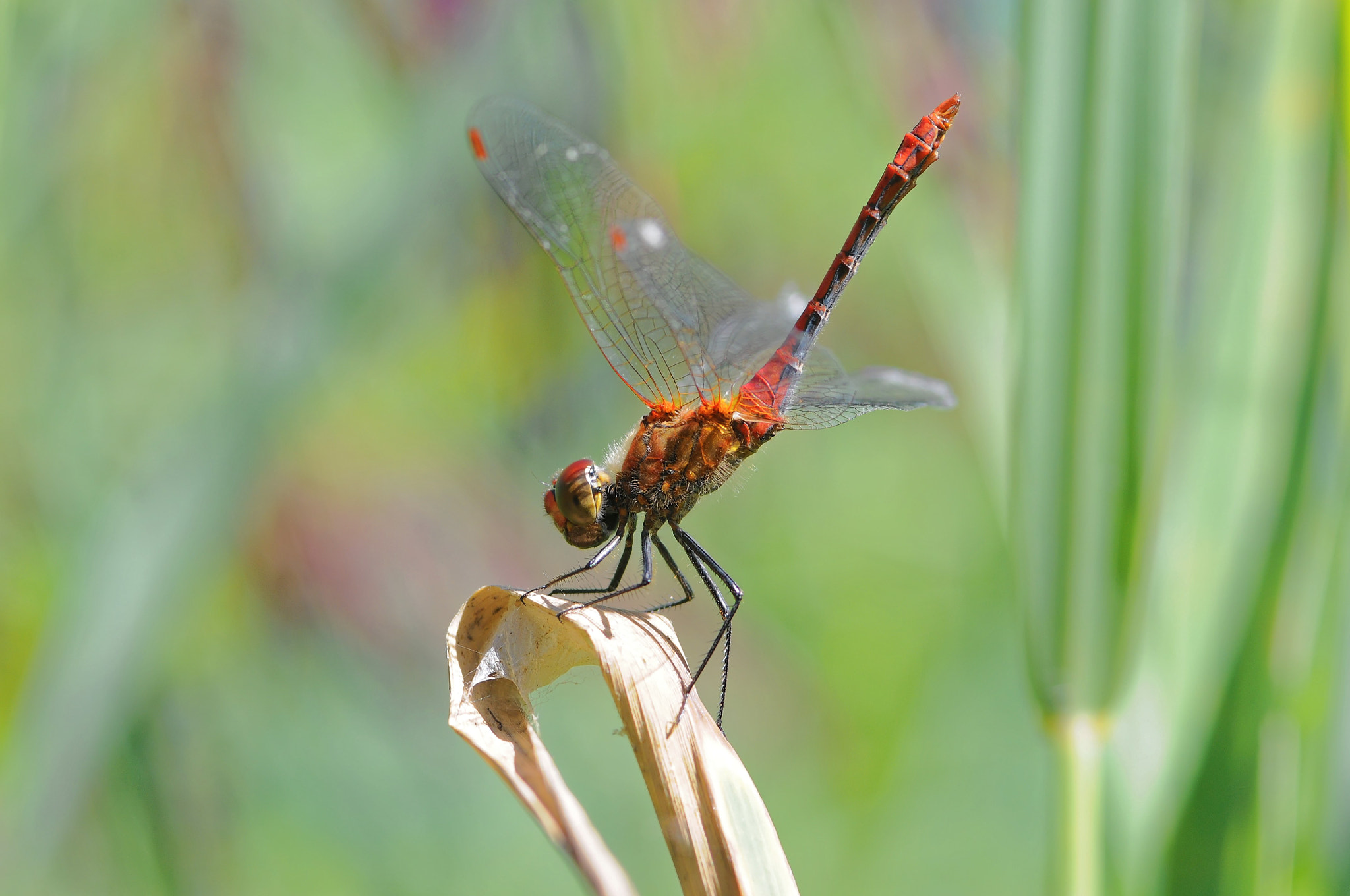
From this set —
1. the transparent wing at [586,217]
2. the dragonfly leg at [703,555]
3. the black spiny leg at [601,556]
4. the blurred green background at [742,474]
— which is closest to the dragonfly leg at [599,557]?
the black spiny leg at [601,556]

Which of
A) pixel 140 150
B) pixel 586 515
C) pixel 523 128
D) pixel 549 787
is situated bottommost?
pixel 549 787

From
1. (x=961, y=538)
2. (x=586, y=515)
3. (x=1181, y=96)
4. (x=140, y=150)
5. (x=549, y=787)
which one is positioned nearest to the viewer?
(x=549, y=787)

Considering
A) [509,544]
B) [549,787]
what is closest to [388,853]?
[509,544]

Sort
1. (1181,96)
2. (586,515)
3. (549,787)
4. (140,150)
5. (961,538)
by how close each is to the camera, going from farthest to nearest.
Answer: (961,538) < (140,150) < (586,515) < (1181,96) < (549,787)

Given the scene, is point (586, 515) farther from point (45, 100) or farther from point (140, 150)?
point (140, 150)

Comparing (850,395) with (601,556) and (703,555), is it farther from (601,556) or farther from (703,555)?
(601,556)

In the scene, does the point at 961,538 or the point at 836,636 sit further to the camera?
the point at 961,538

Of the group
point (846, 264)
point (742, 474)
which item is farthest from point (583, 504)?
point (846, 264)
